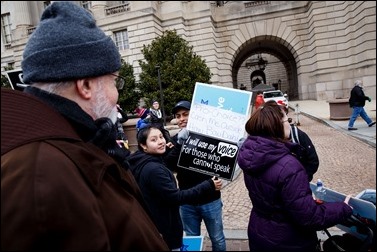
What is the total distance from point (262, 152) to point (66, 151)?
1497 mm

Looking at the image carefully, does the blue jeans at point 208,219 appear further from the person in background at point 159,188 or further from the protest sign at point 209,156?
the person in background at point 159,188

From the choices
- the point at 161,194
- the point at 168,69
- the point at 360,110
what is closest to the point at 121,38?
the point at 168,69

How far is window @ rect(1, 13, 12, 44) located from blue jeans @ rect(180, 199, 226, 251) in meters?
32.8

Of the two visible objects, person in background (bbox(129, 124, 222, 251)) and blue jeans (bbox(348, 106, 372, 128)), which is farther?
person in background (bbox(129, 124, 222, 251))

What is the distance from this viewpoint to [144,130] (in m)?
2.79

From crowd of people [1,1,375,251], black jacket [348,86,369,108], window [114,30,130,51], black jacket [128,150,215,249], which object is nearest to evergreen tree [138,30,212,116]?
window [114,30,130,51]

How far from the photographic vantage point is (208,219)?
328 cm

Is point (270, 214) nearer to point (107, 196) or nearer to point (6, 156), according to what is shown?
point (107, 196)

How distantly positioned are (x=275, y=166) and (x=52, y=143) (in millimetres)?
1556

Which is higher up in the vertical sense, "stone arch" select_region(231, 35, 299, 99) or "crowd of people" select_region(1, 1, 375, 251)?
"stone arch" select_region(231, 35, 299, 99)

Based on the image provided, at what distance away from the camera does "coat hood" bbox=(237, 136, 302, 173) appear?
6.70 ft

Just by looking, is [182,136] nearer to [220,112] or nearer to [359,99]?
[220,112]

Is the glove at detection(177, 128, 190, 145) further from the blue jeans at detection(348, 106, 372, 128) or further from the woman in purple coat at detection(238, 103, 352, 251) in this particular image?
the blue jeans at detection(348, 106, 372, 128)

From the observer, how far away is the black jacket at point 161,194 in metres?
2.49
